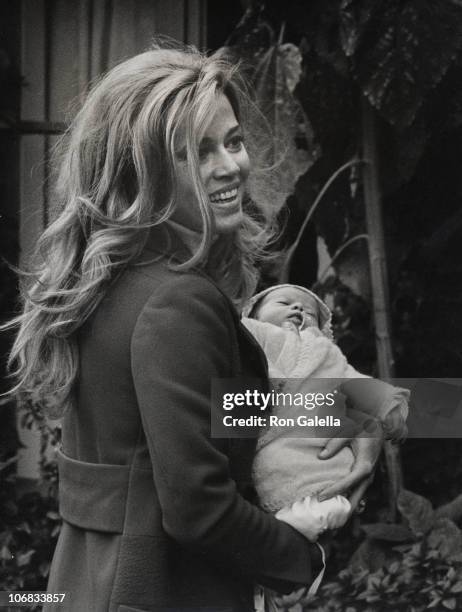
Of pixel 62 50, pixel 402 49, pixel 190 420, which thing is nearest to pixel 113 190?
pixel 190 420

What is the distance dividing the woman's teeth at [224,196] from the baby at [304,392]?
314mm

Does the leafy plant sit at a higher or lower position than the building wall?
lower

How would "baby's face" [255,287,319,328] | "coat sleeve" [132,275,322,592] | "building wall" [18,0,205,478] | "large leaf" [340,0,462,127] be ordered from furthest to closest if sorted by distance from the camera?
1. "building wall" [18,0,205,478]
2. "large leaf" [340,0,462,127]
3. "baby's face" [255,287,319,328]
4. "coat sleeve" [132,275,322,592]

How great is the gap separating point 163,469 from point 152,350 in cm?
14

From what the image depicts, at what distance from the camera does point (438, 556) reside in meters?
2.45

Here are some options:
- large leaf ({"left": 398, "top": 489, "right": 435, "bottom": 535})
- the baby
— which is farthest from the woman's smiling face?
large leaf ({"left": 398, "top": 489, "right": 435, "bottom": 535})

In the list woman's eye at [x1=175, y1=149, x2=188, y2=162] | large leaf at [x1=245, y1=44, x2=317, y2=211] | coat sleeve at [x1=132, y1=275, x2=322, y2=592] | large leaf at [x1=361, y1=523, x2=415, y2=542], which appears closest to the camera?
coat sleeve at [x1=132, y1=275, x2=322, y2=592]

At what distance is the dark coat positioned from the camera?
1.16 metres

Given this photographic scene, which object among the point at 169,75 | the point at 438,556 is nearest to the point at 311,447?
the point at 169,75

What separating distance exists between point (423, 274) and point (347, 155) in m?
0.38

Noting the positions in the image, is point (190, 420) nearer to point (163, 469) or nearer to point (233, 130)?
point (163, 469)

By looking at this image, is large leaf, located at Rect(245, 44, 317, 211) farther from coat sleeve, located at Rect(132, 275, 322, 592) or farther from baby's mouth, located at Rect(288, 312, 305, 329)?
coat sleeve, located at Rect(132, 275, 322, 592)

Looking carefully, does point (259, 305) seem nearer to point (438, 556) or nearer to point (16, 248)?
point (438, 556)

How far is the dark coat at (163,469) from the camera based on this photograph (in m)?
1.16
